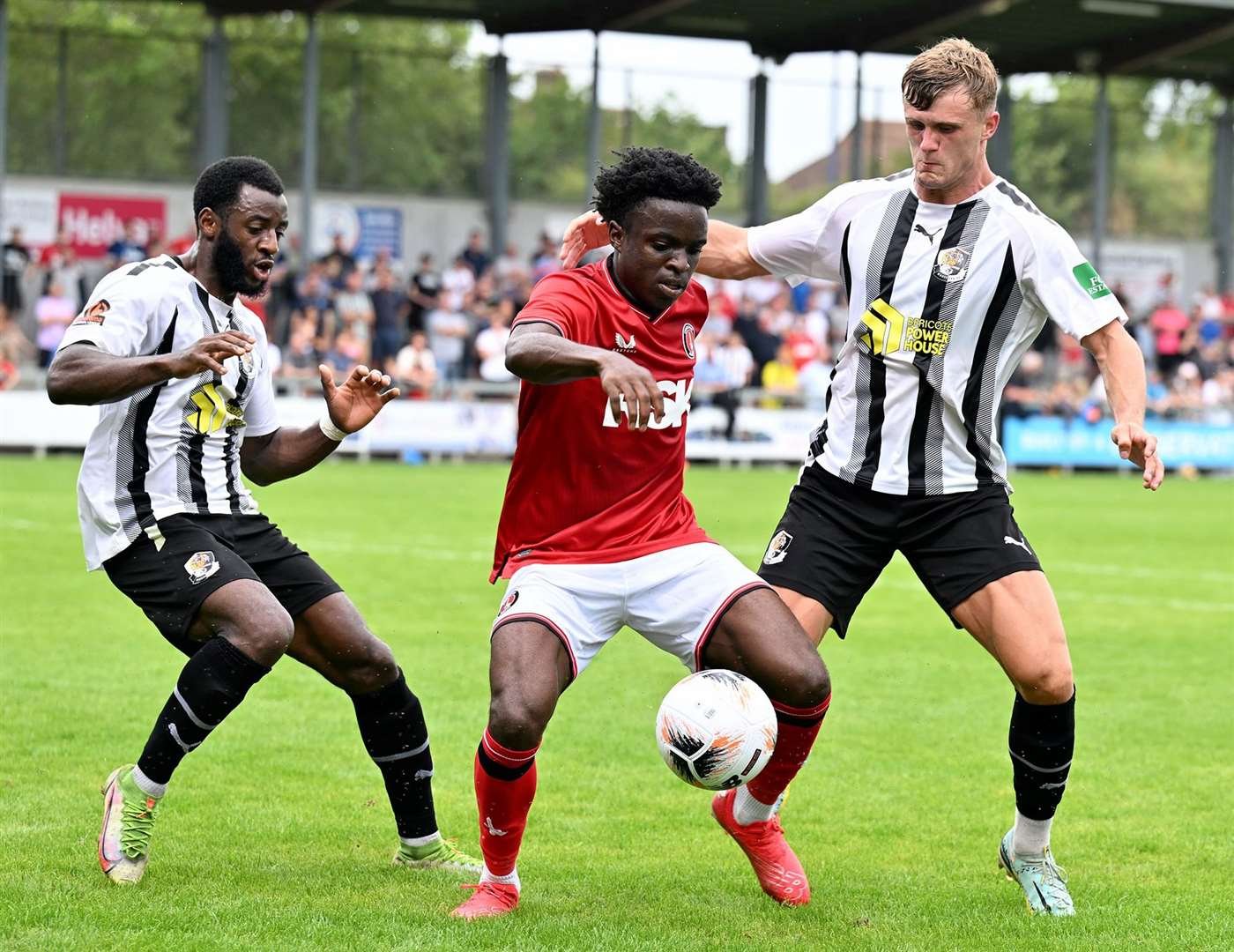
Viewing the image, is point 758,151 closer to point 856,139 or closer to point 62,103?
point 856,139

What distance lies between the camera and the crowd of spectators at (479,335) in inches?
983

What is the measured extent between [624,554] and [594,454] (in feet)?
1.09

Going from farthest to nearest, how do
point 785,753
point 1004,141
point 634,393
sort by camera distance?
point 1004,141 < point 785,753 < point 634,393

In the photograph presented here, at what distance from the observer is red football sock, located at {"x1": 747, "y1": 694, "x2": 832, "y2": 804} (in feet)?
18.0

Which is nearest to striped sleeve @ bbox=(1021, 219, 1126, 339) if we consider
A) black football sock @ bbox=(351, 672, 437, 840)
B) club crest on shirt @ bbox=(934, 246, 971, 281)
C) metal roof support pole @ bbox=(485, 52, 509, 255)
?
club crest on shirt @ bbox=(934, 246, 971, 281)

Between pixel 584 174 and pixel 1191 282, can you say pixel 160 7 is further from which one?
pixel 1191 282

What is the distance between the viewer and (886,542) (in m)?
5.68

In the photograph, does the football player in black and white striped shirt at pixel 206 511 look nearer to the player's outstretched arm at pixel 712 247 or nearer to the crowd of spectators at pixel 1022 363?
the player's outstretched arm at pixel 712 247

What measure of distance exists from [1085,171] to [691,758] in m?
42.7

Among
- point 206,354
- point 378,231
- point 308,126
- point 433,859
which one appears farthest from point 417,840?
point 378,231

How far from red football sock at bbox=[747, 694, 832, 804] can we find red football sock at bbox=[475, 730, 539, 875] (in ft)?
2.51

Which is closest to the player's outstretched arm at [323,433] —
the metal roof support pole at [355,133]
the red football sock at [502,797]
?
the red football sock at [502,797]

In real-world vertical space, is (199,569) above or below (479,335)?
below

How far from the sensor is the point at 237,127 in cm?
3434
